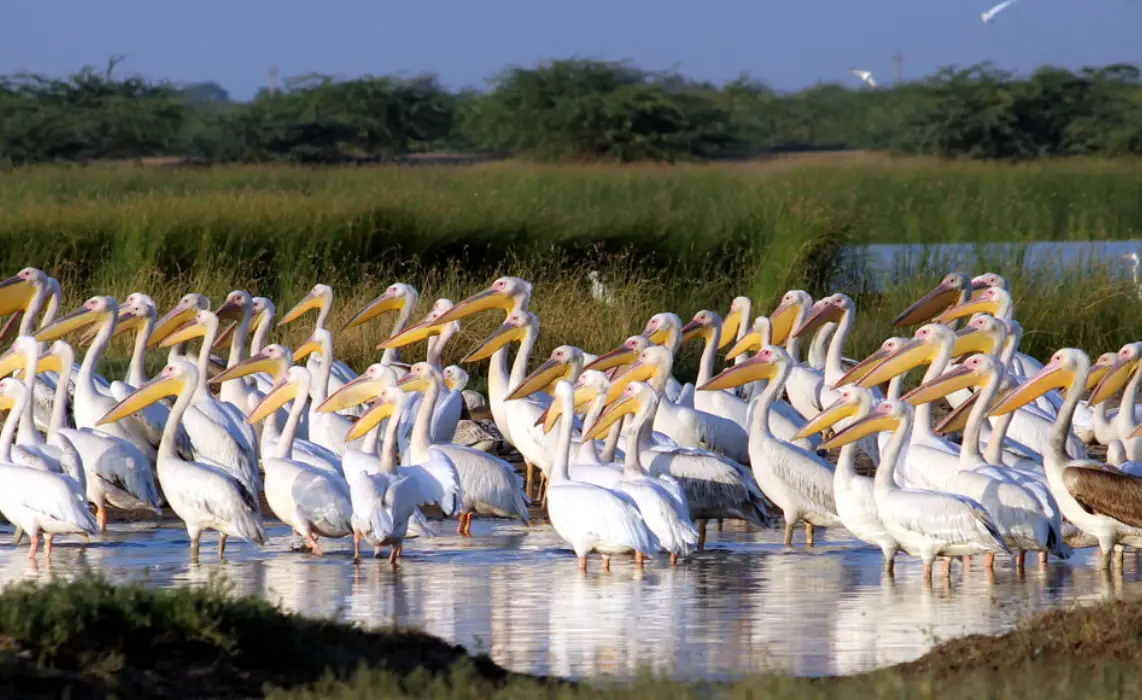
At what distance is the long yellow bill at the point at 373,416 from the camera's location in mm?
9875

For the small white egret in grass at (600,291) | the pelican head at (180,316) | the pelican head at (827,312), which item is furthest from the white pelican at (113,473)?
the small white egret in grass at (600,291)

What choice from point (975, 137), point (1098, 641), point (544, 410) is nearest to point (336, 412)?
point (544, 410)

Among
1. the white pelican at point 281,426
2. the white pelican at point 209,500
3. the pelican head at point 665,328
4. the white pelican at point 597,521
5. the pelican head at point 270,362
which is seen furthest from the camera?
the pelican head at point 665,328

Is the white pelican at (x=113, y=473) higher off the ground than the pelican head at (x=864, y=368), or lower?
lower

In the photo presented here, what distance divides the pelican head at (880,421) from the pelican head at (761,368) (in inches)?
68.4

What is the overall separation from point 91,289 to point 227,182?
13.6m

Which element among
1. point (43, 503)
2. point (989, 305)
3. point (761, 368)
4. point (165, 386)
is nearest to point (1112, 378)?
point (989, 305)

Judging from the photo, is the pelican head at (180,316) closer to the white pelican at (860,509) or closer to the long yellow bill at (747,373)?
the long yellow bill at (747,373)

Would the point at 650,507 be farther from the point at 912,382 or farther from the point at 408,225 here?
the point at 408,225

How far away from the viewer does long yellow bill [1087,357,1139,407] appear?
11141mm

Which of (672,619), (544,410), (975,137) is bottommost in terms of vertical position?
(672,619)

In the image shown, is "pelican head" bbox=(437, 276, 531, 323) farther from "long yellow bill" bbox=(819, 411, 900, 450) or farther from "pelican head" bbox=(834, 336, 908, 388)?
"long yellow bill" bbox=(819, 411, 900, 450)

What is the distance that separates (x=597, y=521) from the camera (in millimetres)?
8438

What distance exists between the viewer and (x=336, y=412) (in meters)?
11.3
